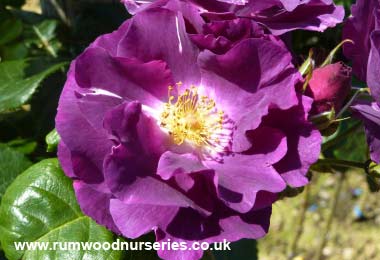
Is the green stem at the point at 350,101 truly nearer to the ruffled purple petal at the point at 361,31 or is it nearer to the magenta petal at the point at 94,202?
the ruffled purple petal at the point at 361,31

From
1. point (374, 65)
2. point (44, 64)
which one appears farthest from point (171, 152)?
point (44, 64)

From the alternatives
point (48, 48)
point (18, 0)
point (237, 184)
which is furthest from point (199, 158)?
point (18, 0)

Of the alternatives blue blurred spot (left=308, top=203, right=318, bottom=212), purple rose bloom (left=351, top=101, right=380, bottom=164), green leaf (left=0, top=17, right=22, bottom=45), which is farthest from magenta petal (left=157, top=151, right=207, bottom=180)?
blue blurred spot (left=308, top=203, right=318, bottom=212)

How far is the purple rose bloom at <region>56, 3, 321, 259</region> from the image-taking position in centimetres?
72

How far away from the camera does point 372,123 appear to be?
754 millimetres

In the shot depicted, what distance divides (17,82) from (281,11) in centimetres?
56

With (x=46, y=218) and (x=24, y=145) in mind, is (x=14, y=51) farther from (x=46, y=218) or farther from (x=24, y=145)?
(x=46, y=218)

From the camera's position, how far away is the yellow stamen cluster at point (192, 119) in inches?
33.2

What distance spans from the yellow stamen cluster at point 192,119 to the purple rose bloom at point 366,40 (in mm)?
198

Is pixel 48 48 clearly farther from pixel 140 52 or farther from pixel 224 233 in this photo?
pixel 224 233

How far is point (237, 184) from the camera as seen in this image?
73cm

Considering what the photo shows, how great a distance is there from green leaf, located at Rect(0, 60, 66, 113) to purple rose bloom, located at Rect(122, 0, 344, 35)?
38 cm

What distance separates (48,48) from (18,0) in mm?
143

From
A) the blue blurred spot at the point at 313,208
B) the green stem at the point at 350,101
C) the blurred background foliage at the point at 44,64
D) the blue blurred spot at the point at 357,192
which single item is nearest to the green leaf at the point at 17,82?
the blurred background foliage at the point at 44,64
